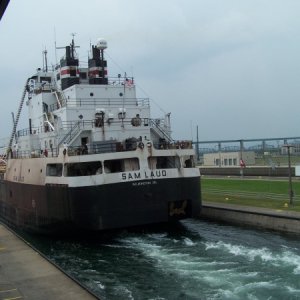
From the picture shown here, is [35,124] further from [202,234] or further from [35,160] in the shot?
[202,234]

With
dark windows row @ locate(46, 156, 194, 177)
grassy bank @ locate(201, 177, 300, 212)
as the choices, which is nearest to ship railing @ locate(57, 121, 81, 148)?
dark windows row @ locate(46, 156, 194, 177)

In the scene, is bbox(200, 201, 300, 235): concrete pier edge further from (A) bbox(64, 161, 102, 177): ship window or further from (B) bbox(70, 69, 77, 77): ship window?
(B) bbox(70, 69, 77, 77): ship window

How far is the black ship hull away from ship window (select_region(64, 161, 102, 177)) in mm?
726

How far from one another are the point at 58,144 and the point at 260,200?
36.0 feet

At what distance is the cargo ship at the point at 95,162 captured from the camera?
1927 cm

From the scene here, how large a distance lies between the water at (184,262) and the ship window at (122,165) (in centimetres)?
303

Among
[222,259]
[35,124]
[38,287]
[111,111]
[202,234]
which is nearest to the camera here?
[38,287]

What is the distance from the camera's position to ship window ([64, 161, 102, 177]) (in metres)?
19.9

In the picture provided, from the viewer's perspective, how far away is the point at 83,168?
66.7ft

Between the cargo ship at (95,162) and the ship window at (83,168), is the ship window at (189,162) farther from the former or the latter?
the ship window at (83,168)

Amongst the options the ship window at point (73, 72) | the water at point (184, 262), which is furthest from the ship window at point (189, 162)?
the ship window at point (73, 72)

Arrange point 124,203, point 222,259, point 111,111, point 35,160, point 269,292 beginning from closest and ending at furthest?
1. point 269,292
2. point 222,259
3. point 124,203
4. point 35,160
5. point 111,111

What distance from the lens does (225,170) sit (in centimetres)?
5166

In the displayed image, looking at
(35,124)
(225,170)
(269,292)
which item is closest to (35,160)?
(35,124)
